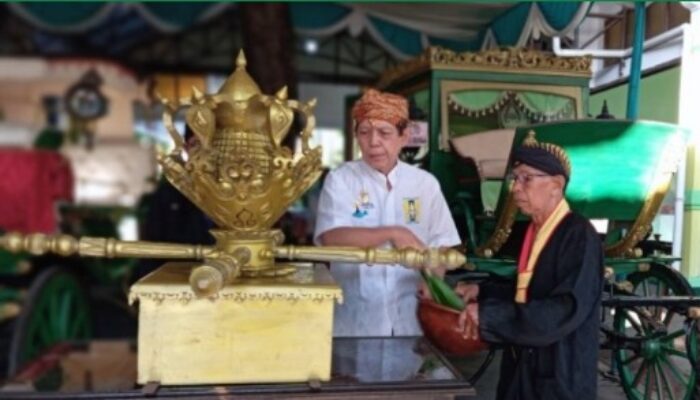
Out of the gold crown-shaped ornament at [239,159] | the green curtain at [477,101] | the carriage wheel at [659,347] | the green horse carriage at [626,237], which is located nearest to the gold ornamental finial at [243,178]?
the gold crown-shaped ornament at [239,159]

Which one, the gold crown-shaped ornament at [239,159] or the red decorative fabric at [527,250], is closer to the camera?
the gold crown-shaped ornament at [239,159]

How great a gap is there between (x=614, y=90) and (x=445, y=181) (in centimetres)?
78

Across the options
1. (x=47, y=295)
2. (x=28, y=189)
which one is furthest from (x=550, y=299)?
(x=47, y=295)

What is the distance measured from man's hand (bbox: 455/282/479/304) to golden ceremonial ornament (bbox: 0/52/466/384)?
0.75ft

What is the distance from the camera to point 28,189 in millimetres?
2893

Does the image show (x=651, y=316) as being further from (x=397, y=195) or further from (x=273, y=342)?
(x=273, y=342)

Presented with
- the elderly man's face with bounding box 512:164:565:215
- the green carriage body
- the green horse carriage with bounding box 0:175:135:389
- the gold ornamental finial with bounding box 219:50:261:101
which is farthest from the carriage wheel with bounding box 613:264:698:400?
the green carriage body

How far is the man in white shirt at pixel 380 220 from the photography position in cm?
134

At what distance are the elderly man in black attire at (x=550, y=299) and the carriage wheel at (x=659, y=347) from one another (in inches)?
24.4

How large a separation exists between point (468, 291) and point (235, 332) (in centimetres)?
50

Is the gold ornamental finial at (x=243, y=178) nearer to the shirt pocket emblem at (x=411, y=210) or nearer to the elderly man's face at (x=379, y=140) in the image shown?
the elderly man's face at (x=379, y=140)

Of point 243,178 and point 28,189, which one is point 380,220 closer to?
point 243,178

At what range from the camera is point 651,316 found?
1.59m

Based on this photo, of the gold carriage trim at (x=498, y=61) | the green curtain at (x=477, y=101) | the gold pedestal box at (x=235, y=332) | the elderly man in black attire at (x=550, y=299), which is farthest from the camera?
the green curtain at (x=477, y=101)
